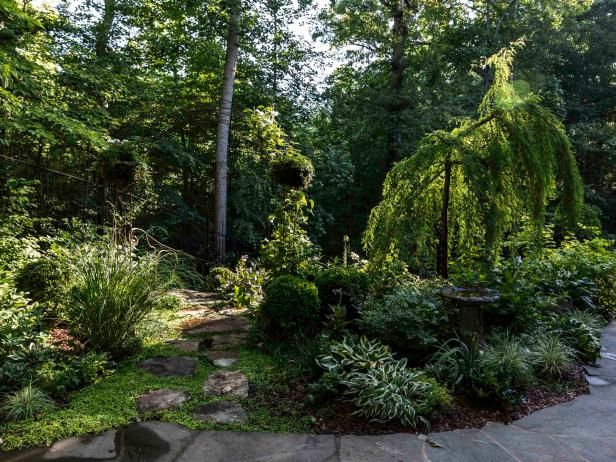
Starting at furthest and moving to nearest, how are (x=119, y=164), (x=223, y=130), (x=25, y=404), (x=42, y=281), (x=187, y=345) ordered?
(x=223, y=130), (x=119, y=164), (x=42, y=281), (x=187, y=345), (x=25, y=404)

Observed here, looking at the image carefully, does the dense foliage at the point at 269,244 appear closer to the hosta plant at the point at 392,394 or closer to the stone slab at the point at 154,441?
the hosta plant at the point at 392,394

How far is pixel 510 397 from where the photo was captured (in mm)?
2705

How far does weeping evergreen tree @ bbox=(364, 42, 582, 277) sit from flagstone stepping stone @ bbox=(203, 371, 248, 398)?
5.73 ft

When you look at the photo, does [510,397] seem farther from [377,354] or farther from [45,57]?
[45,57]

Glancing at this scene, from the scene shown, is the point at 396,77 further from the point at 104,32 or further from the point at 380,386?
the point at 380,386

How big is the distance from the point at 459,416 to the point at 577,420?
2.55 feet

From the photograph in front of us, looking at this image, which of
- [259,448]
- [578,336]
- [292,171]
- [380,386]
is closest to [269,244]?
[292,171]

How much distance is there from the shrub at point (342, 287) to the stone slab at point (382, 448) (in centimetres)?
181

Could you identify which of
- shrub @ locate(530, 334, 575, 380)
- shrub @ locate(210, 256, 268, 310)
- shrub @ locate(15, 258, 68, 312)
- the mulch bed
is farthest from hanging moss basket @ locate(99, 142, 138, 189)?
shrub @ locate(530, 334, 575, 380)

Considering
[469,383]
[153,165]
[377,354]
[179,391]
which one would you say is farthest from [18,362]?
[153,165]

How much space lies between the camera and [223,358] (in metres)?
3.35

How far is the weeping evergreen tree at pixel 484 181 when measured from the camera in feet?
12.1

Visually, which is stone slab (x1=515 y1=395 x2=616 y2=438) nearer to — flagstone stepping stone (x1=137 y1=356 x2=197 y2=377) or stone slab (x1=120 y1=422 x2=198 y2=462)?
stone slab (x1=120 y1=422 x2=198 y2=462)

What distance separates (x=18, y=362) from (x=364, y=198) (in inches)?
382
